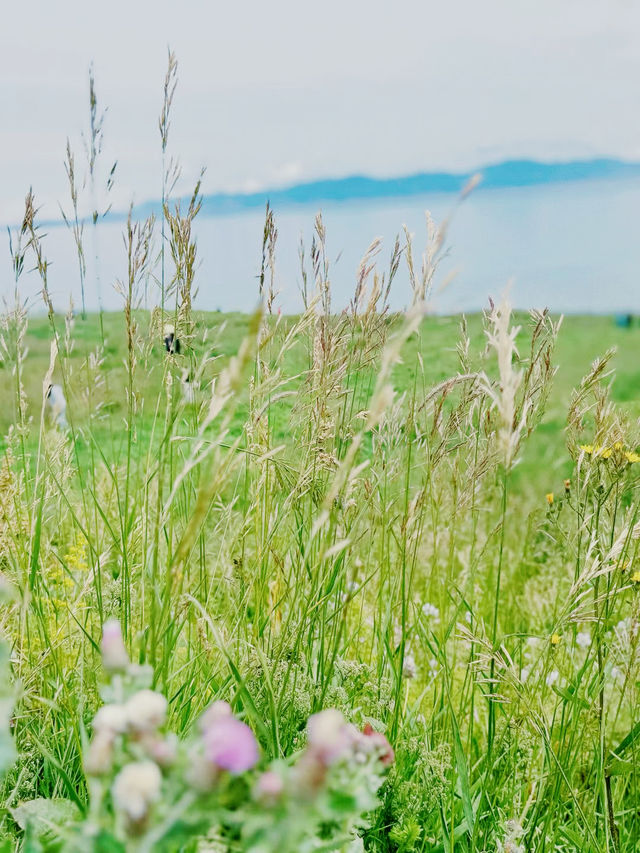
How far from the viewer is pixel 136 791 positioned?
0.75 meters

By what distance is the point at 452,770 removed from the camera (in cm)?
181

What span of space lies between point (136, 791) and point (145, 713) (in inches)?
2.9

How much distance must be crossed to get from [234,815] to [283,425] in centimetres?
304

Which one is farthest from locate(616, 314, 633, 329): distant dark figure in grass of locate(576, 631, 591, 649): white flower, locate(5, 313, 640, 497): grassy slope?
locate(576, 631, 591, 649): white flower

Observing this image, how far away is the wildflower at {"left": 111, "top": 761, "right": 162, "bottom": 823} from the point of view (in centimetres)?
75

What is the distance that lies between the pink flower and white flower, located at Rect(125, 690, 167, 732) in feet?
0.20

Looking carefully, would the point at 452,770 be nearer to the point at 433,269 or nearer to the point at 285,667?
the point at 285,667

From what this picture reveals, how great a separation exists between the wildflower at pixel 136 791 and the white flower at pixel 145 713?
50mm

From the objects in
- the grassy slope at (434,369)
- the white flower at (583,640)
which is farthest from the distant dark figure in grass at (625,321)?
the white flower at (583,640)

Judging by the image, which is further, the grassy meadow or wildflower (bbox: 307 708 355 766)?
the grassy meadow

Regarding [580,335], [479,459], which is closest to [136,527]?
[479,459]

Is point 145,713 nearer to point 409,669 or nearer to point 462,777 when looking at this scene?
point 462,777

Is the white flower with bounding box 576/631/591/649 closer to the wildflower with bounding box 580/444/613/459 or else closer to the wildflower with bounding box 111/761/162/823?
the wildflower with bounding box 580/444/613/459

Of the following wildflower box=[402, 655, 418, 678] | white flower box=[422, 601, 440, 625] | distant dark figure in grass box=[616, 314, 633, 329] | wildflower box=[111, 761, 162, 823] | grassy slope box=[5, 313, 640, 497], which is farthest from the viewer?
distant dark figure in grass box=[616, 314, 633, 329]
